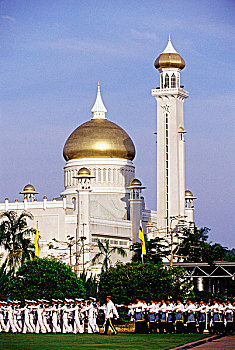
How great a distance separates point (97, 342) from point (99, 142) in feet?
197

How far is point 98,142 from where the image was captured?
87.5 meters

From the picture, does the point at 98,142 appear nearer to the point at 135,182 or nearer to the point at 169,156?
the point at 135,182

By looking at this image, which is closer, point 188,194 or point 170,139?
point 170,139

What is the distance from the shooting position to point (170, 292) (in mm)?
44406

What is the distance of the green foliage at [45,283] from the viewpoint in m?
42.5

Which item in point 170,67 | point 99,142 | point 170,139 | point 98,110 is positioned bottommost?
point 170,139

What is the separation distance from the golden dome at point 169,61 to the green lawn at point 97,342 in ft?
164

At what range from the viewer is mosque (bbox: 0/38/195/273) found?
77562 millimetres

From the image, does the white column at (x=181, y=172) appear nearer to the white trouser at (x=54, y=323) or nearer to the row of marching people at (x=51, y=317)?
the row of marching people at (x=51, y=317)

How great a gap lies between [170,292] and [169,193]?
3530 centimetres

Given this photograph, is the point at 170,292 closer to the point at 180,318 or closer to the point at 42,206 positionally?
the point at 180,318

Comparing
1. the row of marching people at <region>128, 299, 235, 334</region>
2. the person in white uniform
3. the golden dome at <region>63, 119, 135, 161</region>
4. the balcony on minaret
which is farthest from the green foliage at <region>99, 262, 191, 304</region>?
the golden dome at <region>63, 119, 135, 161</region>

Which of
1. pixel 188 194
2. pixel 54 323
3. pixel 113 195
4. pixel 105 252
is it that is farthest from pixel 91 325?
pixel 188 194

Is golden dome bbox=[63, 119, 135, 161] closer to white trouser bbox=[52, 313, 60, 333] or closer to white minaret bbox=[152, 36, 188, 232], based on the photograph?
white minaret bbox=[152, 36, 188, 232]
